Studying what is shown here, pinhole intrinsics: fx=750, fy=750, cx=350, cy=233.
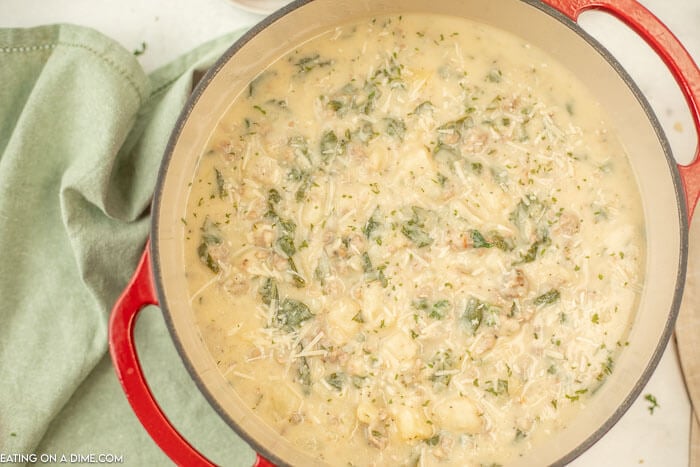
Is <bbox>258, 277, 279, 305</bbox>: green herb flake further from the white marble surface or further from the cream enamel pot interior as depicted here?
the white marble surface

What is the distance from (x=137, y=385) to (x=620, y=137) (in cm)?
142

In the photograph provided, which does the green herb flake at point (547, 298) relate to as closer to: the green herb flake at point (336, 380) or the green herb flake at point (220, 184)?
the green herb flake at point (336, 380)

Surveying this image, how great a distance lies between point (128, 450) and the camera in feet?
7.18

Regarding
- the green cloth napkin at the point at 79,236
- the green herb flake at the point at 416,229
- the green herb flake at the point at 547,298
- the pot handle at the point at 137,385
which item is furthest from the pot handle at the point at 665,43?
the pot handle at the point at 137,385

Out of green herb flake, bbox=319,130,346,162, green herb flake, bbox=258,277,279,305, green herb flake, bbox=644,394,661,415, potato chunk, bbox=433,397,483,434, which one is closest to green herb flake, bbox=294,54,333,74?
green herb flake, bbox=319,130,346,162

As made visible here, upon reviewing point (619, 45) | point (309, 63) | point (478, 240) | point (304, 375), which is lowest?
point (304, 375)

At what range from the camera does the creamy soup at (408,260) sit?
1984mm

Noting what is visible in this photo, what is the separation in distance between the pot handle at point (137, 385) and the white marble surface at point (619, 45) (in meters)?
0.77

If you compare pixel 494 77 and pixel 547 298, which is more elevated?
pixel 494 77

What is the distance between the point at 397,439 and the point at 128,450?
80cm

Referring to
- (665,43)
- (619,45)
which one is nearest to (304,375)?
(665,43)

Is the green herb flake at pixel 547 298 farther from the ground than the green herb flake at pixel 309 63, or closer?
closer

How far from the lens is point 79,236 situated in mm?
2086

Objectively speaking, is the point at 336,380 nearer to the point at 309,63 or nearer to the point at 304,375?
the point at 304,375
